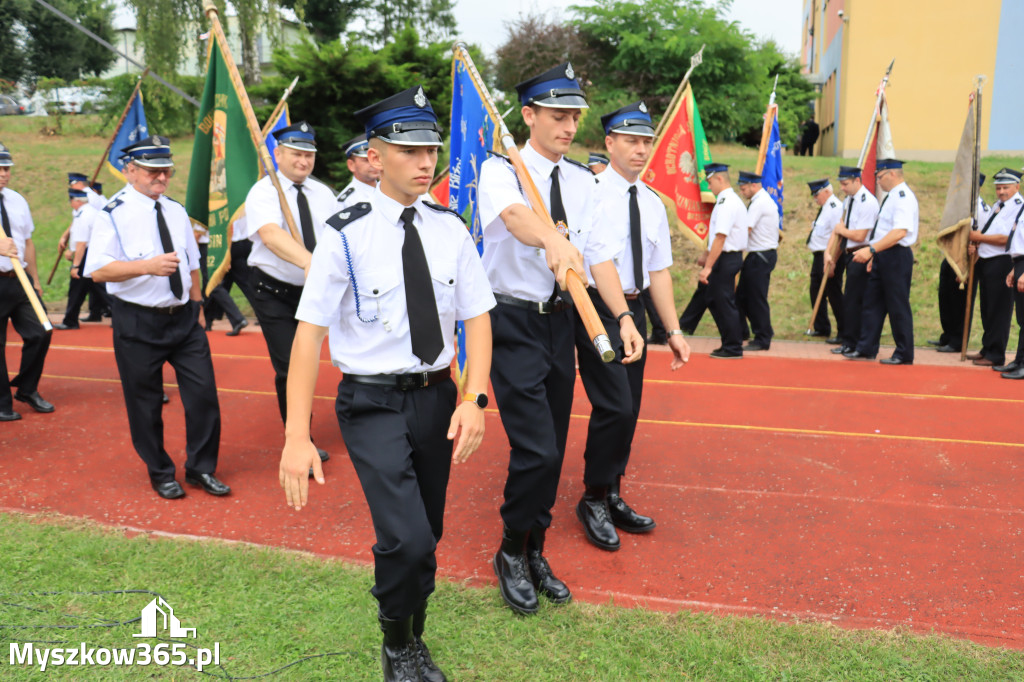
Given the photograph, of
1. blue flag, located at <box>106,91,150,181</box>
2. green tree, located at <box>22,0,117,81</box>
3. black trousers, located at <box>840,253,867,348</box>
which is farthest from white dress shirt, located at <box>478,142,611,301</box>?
green tree, located at <box>22,0,117,81</box>

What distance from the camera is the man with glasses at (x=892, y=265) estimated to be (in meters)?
9.29

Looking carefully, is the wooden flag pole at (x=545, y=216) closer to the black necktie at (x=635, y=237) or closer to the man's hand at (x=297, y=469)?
the black necktie at (x=635, y=237)

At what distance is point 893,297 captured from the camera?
938cm

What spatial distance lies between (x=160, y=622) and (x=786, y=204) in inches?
633

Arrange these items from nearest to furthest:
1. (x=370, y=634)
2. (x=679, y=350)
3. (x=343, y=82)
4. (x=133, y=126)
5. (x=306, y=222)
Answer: (x=370, y=634) < (x=679, y=350) < (x=306, y=222) < (x=133, y=126) < (x=343, y=82)

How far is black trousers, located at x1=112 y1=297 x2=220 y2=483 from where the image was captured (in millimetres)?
5207

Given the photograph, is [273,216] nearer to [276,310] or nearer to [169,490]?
[276,310]

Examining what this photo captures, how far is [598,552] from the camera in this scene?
441 centimetres

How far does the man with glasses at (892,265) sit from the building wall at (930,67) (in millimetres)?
12337

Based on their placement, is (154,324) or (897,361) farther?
(897,361)

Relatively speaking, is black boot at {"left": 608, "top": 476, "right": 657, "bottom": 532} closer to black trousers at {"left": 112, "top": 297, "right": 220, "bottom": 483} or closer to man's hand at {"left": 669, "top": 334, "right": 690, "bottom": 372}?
man's hand at {"left": 669, "top": 334, "right": 690, "bottom": 372}

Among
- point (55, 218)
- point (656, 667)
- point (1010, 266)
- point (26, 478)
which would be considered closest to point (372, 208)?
point (656, 667)

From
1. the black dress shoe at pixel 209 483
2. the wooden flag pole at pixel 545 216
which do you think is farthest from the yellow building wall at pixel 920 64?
the black dress shoe at pixel 209 483

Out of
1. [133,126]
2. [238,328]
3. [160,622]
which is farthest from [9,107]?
[160,622]
